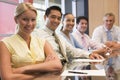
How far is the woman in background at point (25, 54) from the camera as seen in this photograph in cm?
147

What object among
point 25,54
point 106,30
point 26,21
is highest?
point 26,21

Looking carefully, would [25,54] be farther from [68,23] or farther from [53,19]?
[68,23]

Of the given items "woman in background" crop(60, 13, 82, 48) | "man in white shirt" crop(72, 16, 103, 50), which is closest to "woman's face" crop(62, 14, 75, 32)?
"woman in background" crop(60, 13, 82, 48)

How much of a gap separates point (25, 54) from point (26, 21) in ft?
0.81

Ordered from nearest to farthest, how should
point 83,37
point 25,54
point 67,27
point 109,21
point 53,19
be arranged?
point 25,54, point 53,19, point 67,27, point 83,37, point 109,21

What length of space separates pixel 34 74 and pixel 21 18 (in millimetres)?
432

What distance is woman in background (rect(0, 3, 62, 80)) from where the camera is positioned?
1.47m

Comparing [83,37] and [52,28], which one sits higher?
[52,28]

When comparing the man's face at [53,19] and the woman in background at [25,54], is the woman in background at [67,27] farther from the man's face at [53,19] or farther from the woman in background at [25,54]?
the woman in background at [25,54]

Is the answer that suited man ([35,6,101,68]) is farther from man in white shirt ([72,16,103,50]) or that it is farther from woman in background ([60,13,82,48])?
man in white shirt ([72,16,103,50])

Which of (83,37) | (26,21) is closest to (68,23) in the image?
(83,37)

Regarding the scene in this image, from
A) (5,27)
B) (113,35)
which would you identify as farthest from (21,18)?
(113,35)

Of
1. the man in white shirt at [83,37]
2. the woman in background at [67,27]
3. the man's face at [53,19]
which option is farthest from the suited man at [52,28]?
the man in white shirt at [83,37]

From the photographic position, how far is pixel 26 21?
5.40 ft
